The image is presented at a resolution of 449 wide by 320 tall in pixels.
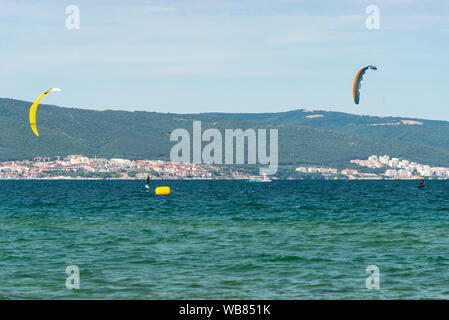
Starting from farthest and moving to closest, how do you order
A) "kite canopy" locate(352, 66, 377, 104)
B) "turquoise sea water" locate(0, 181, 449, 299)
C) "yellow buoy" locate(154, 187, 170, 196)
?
1. "yellow buoy" locate(154, 187, 170, 196)
2. "kite canopy" locate(352, 66, 377, 104)
3. "turquoise sea water" locate(0, 181, 449, 299)

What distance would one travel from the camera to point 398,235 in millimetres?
39750

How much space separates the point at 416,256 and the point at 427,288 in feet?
27.3

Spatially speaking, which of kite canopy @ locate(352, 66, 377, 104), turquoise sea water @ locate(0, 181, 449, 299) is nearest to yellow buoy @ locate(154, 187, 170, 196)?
kite canopy @ locate(352, 66, 377, 104)

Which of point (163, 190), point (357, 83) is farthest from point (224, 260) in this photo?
point (163, 190)

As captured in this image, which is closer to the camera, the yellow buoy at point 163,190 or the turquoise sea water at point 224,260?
the turquoise sea water at point 224,260

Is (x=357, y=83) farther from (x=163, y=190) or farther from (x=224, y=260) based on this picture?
(x=163, y=190)

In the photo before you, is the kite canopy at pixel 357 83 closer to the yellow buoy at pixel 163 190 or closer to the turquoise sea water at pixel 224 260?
the turquoise sea water at pixel 224 260

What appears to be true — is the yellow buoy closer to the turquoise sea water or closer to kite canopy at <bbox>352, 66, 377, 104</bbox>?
kite canopy at <bbox>352, 66, 377, 104</bbox>

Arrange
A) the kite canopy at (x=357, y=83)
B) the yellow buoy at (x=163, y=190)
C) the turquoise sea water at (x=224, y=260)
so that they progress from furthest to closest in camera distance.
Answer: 1. the yellow buoy at (x=163, y=190)
2. the kite canopy at (x=357, y=83)
3. the turquoise sea water at (x=224, y=260)

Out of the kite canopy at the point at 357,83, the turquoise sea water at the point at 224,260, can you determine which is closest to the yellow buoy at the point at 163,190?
the kite canopy at the point at 357,83
